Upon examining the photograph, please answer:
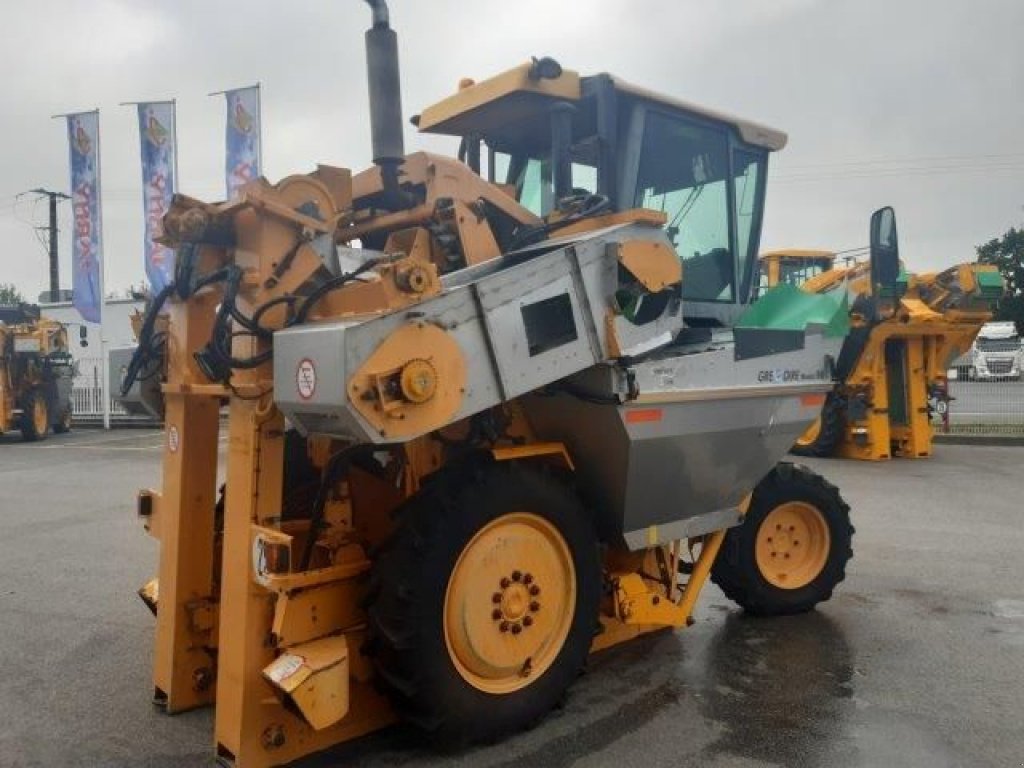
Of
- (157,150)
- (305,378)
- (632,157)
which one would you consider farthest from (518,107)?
(157,150)

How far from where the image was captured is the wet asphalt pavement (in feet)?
11.5

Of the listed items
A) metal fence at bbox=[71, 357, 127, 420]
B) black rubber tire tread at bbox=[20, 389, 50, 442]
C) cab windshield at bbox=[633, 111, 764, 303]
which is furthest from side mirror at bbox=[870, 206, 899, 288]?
metal fence at bbox=[71, 357, 127, 420]

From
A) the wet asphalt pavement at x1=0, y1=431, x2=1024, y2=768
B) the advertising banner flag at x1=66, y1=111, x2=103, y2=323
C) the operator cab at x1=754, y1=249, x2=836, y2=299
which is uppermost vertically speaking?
the advertising banner flag at x1=66, y1=111, x2=103, y2=323

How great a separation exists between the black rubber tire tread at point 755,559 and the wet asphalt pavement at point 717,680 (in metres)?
0.13

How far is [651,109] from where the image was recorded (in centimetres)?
451

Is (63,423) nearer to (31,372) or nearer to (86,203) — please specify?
(31,372)

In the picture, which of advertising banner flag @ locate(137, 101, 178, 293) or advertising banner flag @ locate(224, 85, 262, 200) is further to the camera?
advertising banner flag @ locate(137, 101, 178, 293)

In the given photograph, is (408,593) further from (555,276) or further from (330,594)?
(555,276)

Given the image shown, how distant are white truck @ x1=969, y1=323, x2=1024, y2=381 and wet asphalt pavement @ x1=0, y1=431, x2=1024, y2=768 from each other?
25739mm

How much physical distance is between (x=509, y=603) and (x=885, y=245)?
278 cm

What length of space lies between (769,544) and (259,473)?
10.5ft

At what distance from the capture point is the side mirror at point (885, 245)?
4.54 m

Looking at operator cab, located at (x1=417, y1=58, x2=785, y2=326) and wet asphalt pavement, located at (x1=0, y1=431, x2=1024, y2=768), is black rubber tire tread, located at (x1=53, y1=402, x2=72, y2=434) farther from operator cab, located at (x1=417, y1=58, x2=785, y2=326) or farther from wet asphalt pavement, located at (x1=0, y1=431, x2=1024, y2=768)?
operator cab, located at (x1=417, y1=58, x2=785, y2=326)

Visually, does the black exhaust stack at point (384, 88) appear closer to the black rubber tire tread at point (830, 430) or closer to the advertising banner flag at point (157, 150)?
the black rubber tire tread at point (830, 430)
